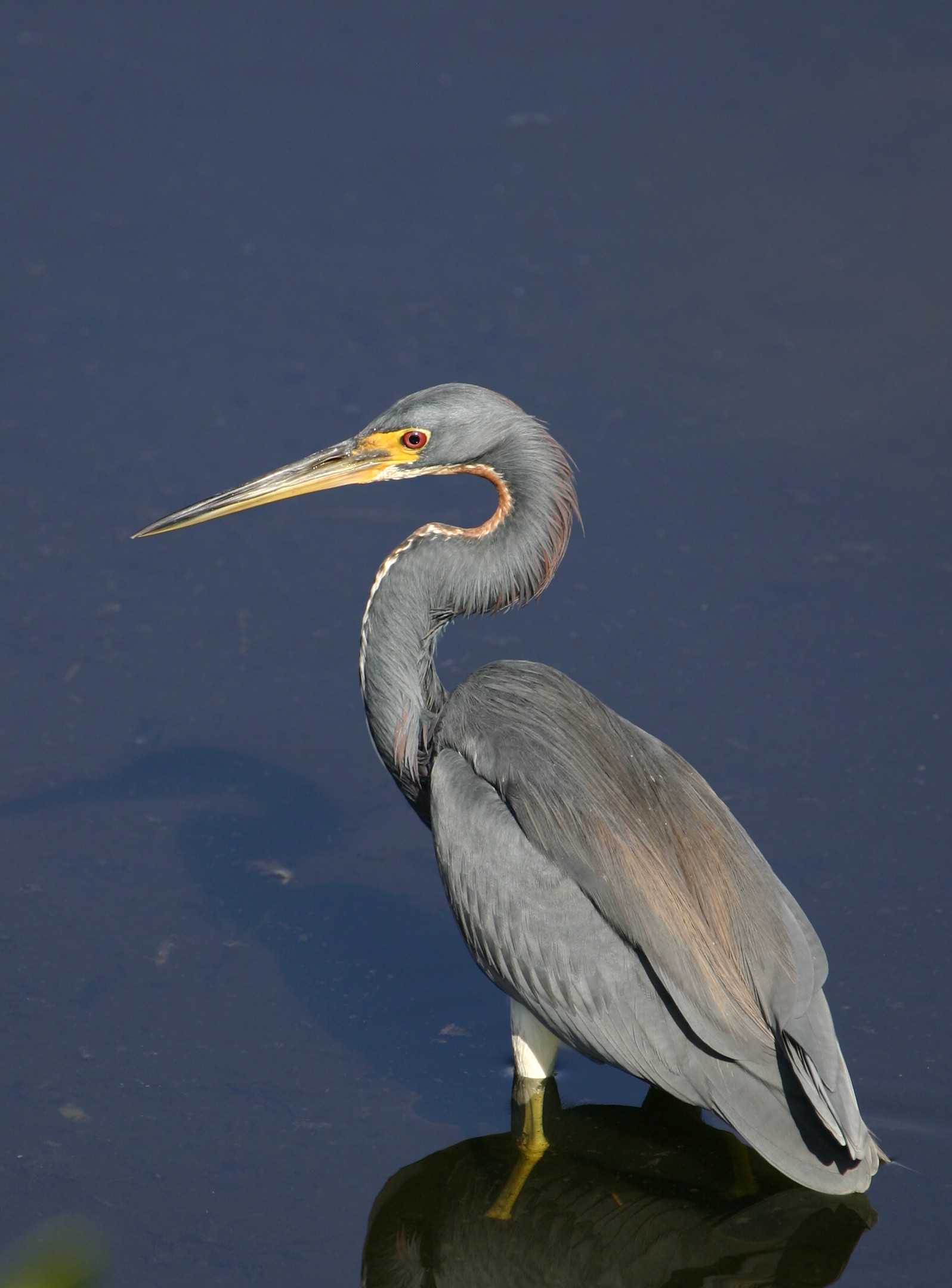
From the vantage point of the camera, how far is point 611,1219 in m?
4.62

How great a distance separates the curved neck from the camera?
4.93 metres

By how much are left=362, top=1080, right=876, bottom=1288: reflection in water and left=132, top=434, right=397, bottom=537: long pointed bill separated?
2100 millimetres

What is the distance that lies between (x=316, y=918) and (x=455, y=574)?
4.76ft

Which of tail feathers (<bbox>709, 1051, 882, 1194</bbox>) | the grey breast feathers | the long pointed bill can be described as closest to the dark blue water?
tail feathers (<bbox>709, 1051, 882, 1194</bbox>)

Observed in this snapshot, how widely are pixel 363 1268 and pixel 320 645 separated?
112 inches

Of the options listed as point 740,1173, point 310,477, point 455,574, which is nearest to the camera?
point 740,1173

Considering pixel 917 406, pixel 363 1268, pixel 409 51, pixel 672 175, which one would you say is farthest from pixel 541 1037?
pixel 409 51

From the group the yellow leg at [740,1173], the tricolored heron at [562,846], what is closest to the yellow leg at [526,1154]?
the tricolored heron at [562,846]

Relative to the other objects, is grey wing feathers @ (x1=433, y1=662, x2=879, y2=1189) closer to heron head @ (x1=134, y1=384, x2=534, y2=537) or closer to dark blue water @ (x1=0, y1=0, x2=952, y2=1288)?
dark blue water @ (x1=0, y1=0, x2=952, y2=1288)

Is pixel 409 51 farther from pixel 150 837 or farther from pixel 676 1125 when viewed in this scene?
pixel 676 1125

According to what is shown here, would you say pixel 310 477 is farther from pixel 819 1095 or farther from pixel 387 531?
pixel 819 1095

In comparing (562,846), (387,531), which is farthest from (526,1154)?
(387,531)

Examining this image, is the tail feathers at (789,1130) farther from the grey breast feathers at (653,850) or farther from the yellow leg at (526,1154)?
the yellow leg at (526,1154)

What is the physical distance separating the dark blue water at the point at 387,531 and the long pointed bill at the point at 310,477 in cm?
128
